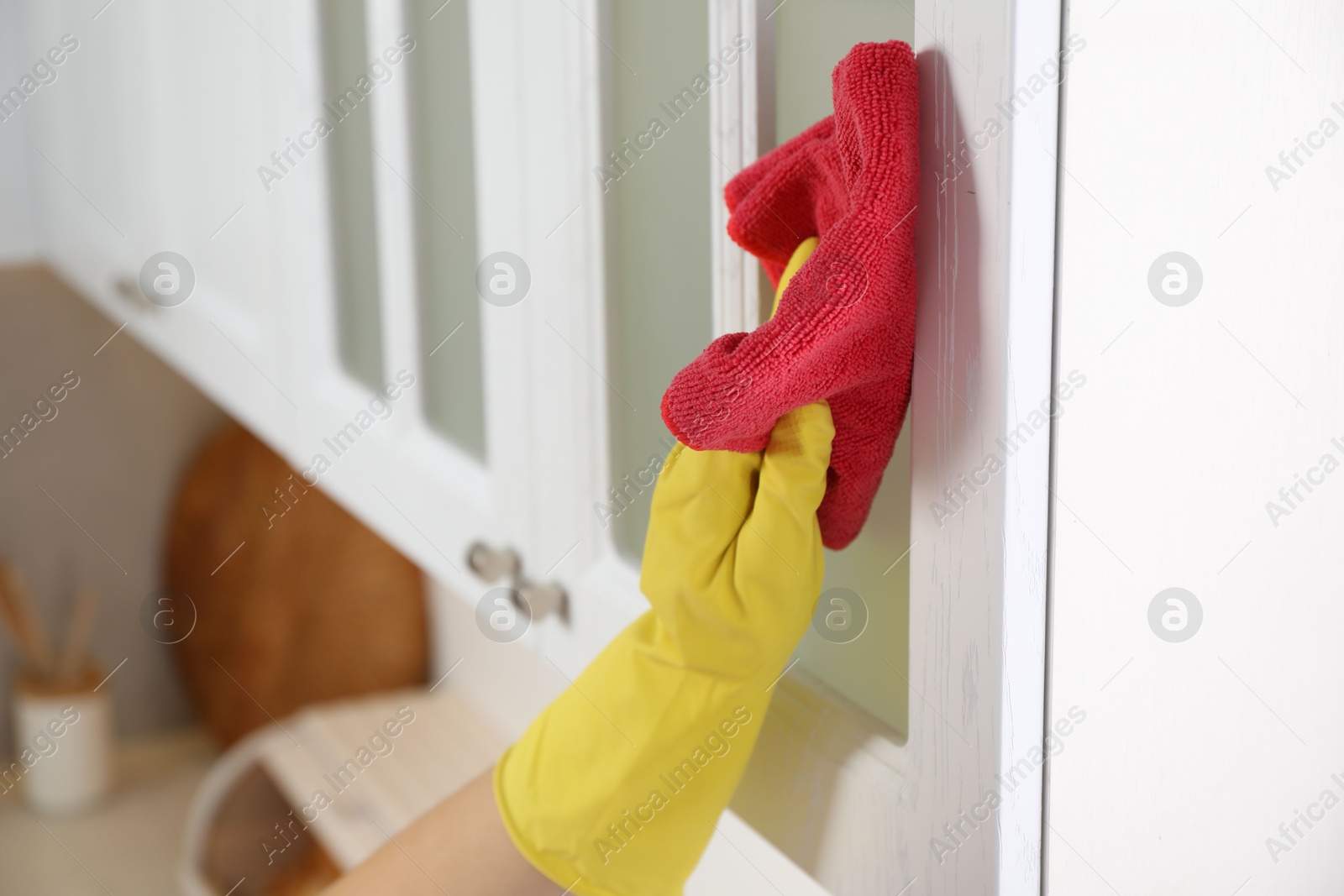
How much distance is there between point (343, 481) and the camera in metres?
0.49

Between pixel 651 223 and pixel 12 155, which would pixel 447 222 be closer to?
pixel 651 223

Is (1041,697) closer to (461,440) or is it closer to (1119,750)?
(1119,750)

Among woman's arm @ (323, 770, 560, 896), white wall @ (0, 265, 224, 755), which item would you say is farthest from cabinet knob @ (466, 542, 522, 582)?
white wall @ (0, 265, 224, 755)

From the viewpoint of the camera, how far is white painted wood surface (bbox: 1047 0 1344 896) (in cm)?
A: 19

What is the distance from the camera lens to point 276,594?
1022mm

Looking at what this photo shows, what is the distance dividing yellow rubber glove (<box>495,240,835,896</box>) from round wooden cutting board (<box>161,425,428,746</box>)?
680 millimetres

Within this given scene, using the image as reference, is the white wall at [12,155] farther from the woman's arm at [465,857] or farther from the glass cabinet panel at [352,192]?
the woman's arm at [465,857]

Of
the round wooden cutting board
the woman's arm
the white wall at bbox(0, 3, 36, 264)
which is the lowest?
the round wooden cutting board

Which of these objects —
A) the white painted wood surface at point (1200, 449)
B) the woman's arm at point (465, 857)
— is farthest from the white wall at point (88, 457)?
the white painted wood surface at point (1200, 449)

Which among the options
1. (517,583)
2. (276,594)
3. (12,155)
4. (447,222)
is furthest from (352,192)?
(12,155)

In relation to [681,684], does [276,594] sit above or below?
below

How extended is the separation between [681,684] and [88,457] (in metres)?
1.12

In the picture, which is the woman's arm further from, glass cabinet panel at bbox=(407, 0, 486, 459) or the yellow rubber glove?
glass cabinet panel at bbox=(407, 0, 486, 459)

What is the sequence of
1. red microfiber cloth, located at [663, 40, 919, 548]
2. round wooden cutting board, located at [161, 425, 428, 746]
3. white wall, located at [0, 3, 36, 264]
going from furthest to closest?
white wall, located at [0, 3, 36, 264] → round wooden cutting board, located at [161, 425, 428, 746] → red microfiber cloth, located at [663, 40, 919, 548]
